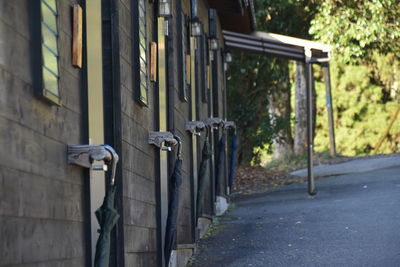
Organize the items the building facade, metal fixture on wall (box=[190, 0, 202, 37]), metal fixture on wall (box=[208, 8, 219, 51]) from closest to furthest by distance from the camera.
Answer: the building facade
metal fixture on wall (box=[190, 0, 202, 37])
metal fixture on wall (box=[208, 8, 219, 51])

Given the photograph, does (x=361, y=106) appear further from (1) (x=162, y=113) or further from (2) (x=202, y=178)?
(1) (x=162, y=113)

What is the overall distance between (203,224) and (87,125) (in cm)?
870

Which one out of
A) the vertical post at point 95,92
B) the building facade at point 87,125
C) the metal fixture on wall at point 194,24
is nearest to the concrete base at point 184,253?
the building facade at point 87,125

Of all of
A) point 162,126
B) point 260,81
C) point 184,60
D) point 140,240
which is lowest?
point 140,240

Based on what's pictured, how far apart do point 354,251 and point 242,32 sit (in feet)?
36.4

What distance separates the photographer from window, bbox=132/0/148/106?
26.1ft

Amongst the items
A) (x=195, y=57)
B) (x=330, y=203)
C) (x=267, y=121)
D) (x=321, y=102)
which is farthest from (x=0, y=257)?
(x=321, y=102)

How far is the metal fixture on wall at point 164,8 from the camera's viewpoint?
31.0 ft

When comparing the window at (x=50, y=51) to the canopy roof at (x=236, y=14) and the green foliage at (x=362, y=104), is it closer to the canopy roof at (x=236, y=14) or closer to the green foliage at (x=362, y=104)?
the canopy roof at (x=236, y=14)

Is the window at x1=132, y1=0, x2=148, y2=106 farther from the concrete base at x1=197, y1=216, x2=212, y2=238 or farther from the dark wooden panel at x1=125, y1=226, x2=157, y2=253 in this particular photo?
the concrete base at x1=197, y1=216, x2=212, y2=238

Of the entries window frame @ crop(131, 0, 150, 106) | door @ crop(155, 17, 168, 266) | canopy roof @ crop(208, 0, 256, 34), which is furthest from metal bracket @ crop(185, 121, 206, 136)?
canopy roof @ crop(208, 0, 256, 34)

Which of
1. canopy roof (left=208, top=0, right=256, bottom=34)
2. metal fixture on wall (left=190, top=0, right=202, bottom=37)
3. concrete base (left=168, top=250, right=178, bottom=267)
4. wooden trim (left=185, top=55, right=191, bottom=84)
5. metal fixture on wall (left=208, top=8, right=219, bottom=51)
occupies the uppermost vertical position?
canopy roof (left=208, top=0, right=256, bottom=34)

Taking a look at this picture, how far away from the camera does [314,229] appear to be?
13664 millimetres

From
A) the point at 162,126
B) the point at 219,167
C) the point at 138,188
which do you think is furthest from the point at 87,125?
the point at 219,167
